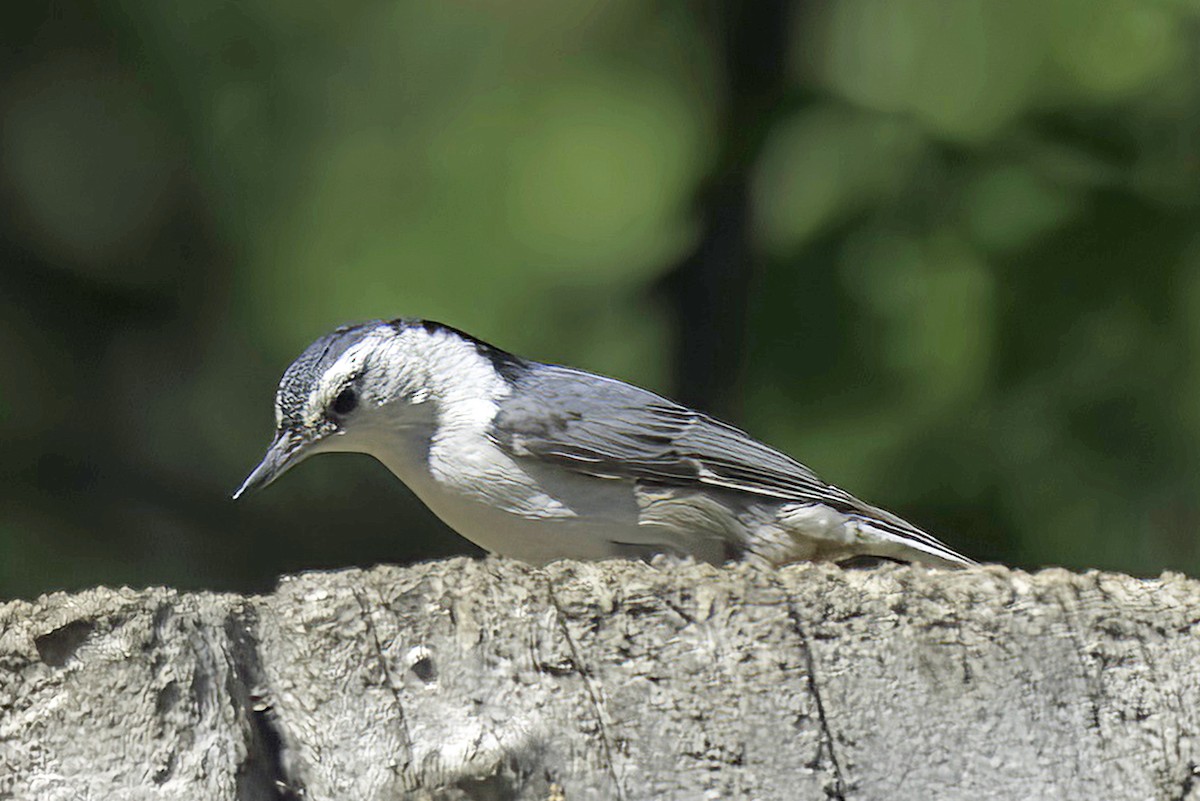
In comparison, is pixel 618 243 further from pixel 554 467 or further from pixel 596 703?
pixel 596 703

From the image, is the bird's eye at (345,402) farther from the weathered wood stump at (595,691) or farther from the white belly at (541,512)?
the weathered wood stump at (595,691)

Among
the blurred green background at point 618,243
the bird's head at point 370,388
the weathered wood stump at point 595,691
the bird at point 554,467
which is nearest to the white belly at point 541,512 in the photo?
the bird at point 554,467

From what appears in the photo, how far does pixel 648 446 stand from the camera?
2.49 metres

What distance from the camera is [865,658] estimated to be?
1345mm

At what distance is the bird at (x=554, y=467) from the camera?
7.64ft

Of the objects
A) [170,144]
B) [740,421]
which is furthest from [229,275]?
[740,421]

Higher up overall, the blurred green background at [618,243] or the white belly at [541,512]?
the blurred green background at [618,243]

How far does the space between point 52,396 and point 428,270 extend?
1111 millimetres

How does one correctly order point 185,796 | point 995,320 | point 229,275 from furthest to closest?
1. point 229,275
2. point 995,320
3. point 185,796

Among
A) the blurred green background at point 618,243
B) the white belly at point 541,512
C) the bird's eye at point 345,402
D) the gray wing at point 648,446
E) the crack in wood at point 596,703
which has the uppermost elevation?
the blurred green background at point 618,243

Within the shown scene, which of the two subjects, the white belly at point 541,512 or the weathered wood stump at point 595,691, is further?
the white belly at point 541,512

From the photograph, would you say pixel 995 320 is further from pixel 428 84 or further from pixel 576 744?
pixel 576 744

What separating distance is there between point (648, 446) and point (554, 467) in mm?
193

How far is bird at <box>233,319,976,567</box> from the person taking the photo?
2328 mm
